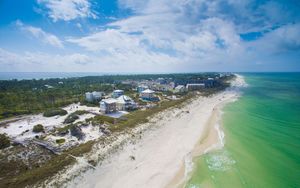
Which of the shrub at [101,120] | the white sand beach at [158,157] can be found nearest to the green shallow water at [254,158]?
the white sand beach at [158,157]

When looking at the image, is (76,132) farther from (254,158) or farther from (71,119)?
(254,158)

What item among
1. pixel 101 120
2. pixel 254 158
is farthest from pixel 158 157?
pixel 101 120

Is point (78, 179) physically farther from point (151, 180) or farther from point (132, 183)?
point (151, 180)

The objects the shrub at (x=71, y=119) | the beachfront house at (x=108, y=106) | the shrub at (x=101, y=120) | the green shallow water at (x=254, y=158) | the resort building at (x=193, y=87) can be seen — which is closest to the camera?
the green shallow water at (x=254, y=158)

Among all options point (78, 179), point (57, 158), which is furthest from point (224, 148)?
point (57, 158)

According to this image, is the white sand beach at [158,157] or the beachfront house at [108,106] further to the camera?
the beachfront house at [108,106]

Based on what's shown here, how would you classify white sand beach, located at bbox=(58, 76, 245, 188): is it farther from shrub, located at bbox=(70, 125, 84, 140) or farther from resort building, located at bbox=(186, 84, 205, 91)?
resort building, located at bbox=(186, 84, 205, 91)

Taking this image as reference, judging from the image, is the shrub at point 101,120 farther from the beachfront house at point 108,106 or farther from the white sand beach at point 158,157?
the white sand beach at point 158,157

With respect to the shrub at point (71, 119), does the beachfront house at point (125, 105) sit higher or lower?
higher
